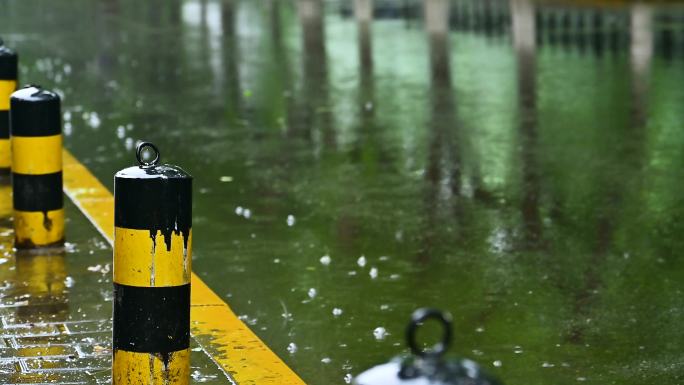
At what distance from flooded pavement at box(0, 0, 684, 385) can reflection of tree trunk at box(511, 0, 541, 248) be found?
4cm

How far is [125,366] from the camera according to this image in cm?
580

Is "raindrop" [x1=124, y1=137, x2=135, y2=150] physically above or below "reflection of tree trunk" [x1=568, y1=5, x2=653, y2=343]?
above

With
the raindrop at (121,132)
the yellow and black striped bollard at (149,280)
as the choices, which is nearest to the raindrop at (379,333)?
the yellow and black striped bollard at (149,280)

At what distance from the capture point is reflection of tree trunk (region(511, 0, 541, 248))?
9266mm

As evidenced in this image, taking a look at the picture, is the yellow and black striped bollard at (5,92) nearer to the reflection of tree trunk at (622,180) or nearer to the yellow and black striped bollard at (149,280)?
the reflection of tree trunk at (622,180)

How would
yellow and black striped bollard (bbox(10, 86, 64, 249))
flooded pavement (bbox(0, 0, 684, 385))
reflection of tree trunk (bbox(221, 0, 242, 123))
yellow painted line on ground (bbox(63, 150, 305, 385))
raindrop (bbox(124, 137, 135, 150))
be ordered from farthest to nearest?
reflection of tree trunk (bbox(221, 0, 242, 123)) < raindrop (bbox(124, 137, 135, 150)) < yellow and black striped bollard (bbox(10, 86, 64, 249)) < flooded pavement (bbox(0, 0, 684, 385)) < yellow painted line on ground (bbox(63, 150, 305, 385))

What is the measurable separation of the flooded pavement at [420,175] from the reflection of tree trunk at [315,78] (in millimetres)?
48

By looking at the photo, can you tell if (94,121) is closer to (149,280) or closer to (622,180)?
(622,180)

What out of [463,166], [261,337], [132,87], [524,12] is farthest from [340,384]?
[524,12]

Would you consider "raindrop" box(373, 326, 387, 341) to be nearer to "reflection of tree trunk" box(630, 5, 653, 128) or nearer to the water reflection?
the water reflection

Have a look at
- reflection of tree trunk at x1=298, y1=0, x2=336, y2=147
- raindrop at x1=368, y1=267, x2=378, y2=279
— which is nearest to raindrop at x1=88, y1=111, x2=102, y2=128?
reflection of tree trunk at x1=298, y1=0, x2=336, y2=147

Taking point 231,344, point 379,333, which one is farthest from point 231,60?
point 231,344

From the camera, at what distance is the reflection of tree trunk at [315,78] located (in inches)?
521

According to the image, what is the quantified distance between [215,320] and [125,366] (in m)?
1.34
